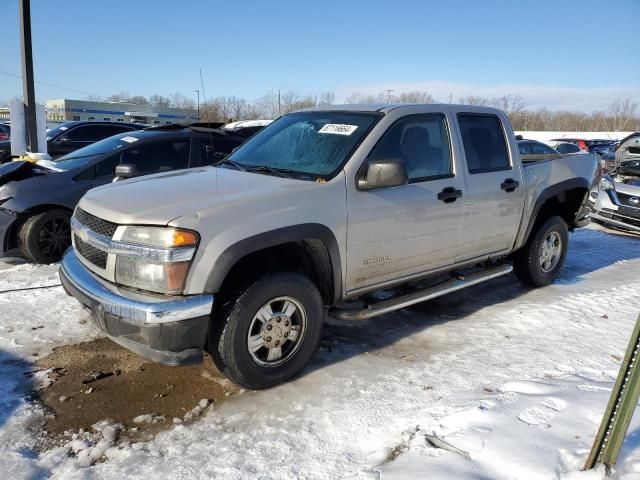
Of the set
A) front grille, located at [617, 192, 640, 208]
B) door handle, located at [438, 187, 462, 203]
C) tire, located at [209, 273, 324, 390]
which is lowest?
tire, located at [209, 273, 324, 390]

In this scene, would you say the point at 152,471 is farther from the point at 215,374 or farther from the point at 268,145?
the point at 268,145

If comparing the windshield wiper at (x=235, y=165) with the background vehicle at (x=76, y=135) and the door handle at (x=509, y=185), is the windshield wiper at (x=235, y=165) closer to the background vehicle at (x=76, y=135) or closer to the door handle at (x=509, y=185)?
the door handle at (x=509, y=185)

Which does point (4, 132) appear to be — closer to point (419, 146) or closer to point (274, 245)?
point (419, 146)

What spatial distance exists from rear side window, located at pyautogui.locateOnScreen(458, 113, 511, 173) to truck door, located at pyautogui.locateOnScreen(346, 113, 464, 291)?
0.29 m

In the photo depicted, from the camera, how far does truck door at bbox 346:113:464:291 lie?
376 centimetres

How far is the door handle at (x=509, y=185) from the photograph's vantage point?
4863mm

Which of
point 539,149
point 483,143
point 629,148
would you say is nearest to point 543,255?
point 483,143

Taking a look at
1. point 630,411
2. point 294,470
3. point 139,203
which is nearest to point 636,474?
point 630,411

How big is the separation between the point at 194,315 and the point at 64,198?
4.05 m

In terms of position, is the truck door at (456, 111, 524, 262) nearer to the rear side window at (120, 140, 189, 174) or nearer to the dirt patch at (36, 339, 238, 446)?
the dirt patch at (36, 339, 238, 446)

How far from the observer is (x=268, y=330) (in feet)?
11.2

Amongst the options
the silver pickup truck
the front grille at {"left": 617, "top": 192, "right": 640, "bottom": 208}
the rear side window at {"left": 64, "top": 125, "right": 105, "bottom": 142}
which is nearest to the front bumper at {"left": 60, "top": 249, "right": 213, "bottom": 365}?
the silver pickup truck

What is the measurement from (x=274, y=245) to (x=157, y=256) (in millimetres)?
734

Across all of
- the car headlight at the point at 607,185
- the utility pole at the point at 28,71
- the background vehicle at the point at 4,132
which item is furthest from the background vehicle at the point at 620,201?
the background vehicle at the point at 4,132
